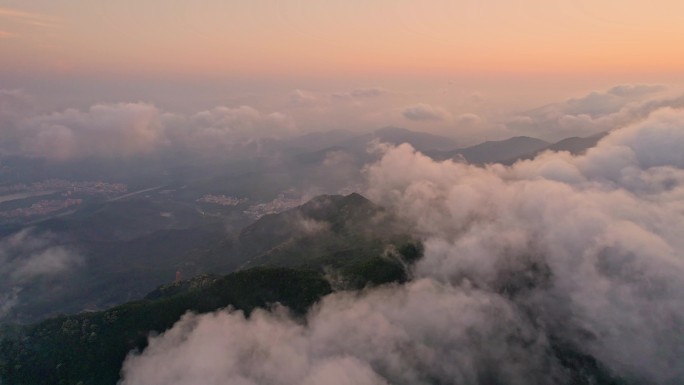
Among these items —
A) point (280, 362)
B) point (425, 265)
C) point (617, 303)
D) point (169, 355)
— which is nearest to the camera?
point (280, 362)

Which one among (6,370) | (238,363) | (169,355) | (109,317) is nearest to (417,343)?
(238,363)

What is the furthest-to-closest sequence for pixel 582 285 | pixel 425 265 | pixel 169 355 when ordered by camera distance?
pixel 425 265
pixel 582 285
pixel 169 355

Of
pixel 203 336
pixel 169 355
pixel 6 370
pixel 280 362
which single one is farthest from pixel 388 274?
pixel 6 370

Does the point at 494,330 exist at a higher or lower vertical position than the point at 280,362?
lower

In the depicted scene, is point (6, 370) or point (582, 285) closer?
point (6, 370)

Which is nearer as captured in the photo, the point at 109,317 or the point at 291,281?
the point at 109,317

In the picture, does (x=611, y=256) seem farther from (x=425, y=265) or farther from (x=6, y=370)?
(x=6, y=370)

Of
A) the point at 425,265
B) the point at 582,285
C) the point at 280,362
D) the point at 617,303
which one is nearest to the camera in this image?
the point at 280,362

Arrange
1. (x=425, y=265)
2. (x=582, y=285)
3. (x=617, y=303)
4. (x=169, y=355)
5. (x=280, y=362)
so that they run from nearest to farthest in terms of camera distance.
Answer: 1. (x=280, y=362)
2. (x=169, y=355)
3. (x=617, y=303)
4. (x=582, y=285)
5. (x=425, y=265)

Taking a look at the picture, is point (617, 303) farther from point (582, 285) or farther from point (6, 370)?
point (6, 370)
